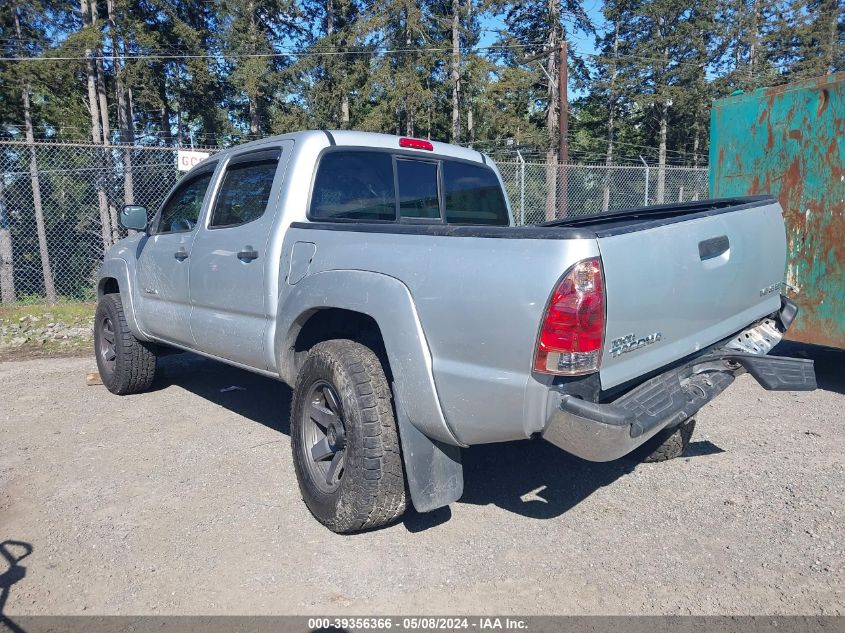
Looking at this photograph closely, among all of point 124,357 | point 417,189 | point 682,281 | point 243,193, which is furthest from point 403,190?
point 124,357

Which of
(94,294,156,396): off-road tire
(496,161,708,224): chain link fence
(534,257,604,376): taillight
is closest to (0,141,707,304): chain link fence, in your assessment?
(496,161,708,224): chain link fence

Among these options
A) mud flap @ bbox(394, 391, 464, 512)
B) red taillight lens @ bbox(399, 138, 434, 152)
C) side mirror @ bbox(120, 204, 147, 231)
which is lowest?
mud flap @ bbox(394, 391, 464, 512)

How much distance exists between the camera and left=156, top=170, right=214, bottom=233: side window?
479 cm

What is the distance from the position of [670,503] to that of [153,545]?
107 inches

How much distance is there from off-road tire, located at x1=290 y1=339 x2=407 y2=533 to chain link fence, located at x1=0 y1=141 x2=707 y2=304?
26.8 ft

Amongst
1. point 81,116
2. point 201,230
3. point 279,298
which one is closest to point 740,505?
point 279,298

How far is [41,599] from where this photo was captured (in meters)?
2.80

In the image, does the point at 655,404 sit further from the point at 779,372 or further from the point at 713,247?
the point at 713,247

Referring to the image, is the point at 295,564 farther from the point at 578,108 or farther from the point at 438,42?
the point at 578,108

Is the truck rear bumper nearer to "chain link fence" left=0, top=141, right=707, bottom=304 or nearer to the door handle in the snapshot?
the door handle

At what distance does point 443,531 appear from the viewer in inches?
133

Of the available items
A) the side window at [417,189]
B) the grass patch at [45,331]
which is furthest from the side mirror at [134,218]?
the grass patch at [45,331]

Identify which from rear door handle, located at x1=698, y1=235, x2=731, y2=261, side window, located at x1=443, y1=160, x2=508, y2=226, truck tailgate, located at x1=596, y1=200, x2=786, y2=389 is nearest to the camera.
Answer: truck tailgate, located at x1=596, y1=200, x2=786, y2=389

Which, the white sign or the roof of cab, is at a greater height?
the white sign
